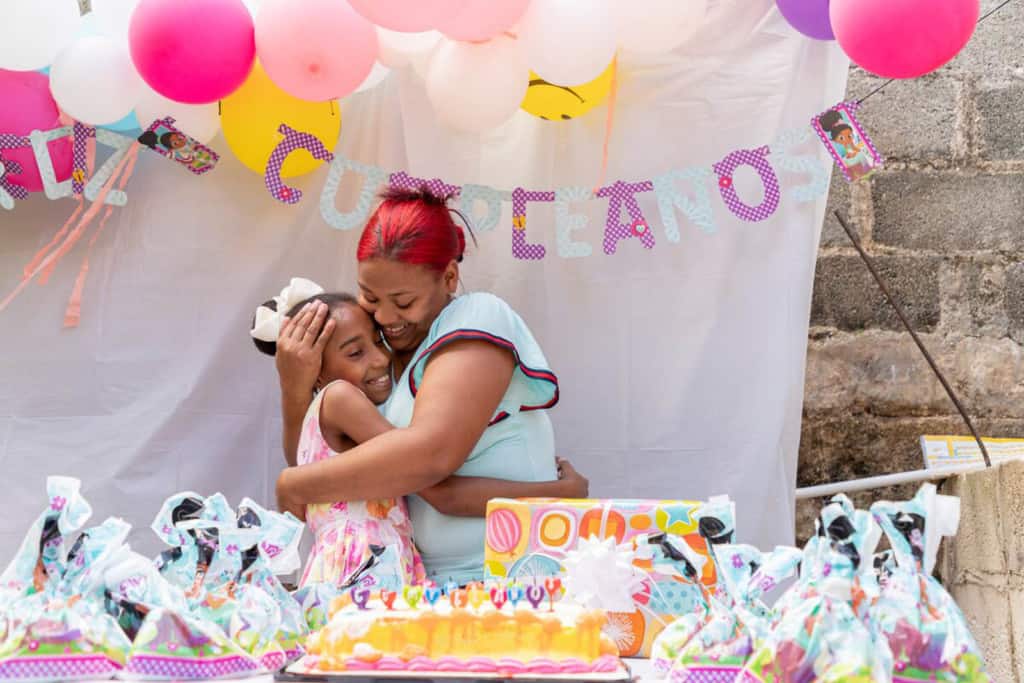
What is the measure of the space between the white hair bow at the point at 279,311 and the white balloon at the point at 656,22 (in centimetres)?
77

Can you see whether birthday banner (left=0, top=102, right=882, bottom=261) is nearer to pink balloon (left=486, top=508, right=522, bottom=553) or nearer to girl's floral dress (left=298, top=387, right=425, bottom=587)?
girl's floral dress (left=298, top=387, right=425, bottom=587)

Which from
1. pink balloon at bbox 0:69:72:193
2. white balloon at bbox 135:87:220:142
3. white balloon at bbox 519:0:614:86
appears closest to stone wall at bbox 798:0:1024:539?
white balloon at bbox 519:0:614:86

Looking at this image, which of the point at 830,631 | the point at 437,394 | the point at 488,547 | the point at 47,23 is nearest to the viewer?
the point at 830,631

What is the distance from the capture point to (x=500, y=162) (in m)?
2.49

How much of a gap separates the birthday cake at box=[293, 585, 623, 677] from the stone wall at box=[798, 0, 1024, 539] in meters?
1.61

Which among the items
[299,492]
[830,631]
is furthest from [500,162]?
[830,631]

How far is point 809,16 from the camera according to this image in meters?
2.18

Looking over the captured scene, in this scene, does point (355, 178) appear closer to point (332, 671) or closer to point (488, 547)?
point (488, 547)

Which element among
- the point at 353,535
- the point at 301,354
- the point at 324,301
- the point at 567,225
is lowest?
the point at 353,535

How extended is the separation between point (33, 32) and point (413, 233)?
2.61 ft

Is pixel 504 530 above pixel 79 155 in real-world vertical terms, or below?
below

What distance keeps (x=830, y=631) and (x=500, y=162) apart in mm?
1567

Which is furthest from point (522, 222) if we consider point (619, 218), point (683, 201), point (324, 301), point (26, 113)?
point (26, 113)

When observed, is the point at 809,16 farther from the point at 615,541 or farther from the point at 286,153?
the point at 615,541
